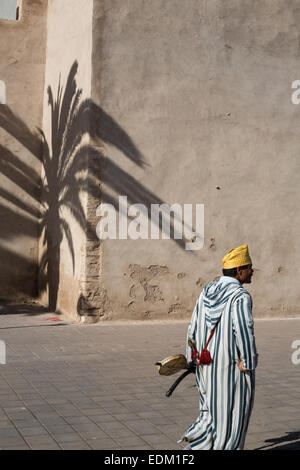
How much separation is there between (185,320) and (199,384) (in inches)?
273

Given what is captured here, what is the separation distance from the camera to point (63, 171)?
1209 centimetres

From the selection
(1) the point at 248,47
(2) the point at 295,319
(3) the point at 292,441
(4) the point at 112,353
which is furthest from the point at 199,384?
(1) the point at 248,47

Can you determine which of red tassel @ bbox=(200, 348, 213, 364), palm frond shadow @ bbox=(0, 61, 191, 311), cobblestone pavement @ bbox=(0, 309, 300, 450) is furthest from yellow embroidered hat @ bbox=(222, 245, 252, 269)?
palm frond shadow @ bbox=(0, 61, 191, 311)

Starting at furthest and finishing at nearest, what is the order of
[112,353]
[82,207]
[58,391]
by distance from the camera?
[82,207]
[112,353]
[58,391]

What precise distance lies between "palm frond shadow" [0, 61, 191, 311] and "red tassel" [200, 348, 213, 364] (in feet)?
21.7

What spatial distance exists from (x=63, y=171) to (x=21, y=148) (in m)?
1.76

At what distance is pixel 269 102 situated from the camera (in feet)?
39.3

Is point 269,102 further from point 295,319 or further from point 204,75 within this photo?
point 295,319

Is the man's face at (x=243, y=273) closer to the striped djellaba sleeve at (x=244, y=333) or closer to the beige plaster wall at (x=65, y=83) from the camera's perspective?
the striped djellaba sleeve at (x=244, y=333)

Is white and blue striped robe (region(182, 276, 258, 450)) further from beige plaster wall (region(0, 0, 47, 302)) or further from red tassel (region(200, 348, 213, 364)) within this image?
beige plaster wall (region(0, 0, 47, 302))

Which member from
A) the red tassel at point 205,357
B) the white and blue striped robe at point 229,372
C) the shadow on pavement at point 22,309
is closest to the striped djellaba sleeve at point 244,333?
the white and blue striped robe at point 229,372

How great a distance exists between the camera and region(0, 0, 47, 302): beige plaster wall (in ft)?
43.2

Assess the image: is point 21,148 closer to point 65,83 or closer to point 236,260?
point 65,83

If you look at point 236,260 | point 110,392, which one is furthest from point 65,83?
point 236,260
